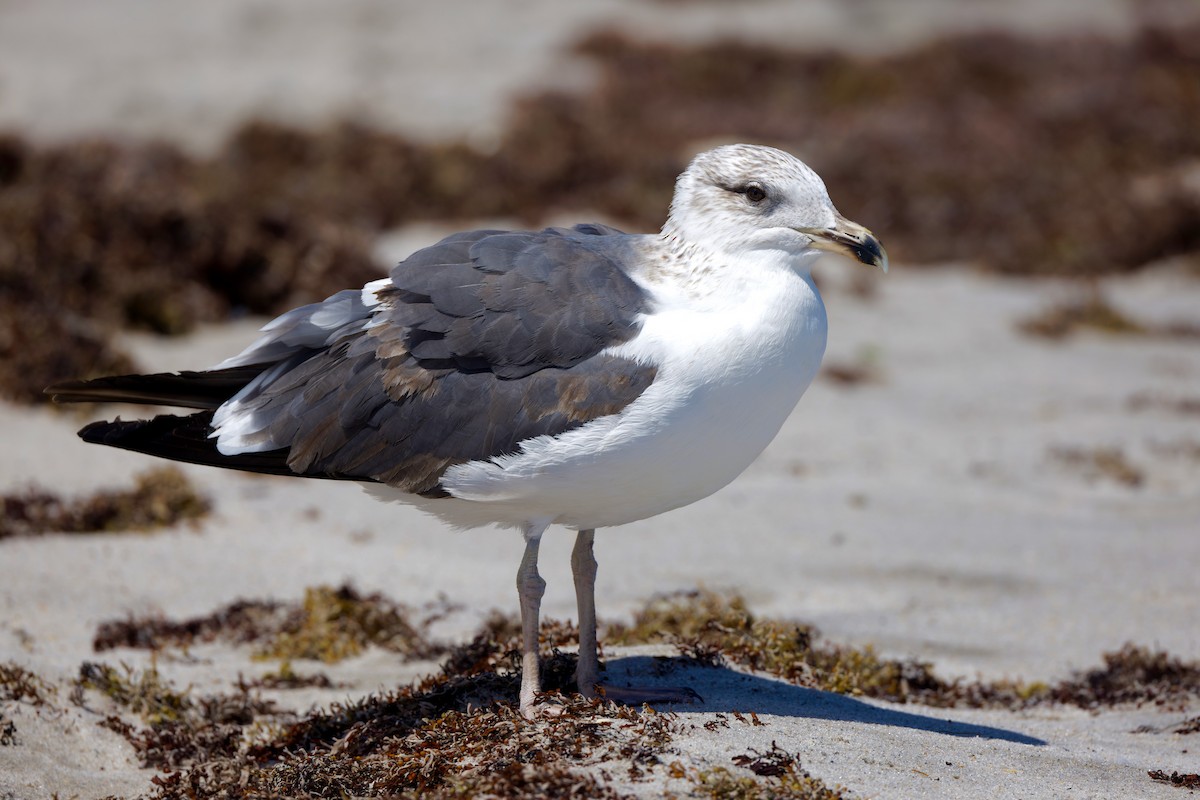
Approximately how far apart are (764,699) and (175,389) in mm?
2299

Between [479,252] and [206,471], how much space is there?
3957 millimetres

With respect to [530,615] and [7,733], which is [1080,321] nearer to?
[530,615]

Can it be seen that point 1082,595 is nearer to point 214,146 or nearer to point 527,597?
point 527,597

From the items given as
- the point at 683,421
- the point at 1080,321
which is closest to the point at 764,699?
the point at 683,421

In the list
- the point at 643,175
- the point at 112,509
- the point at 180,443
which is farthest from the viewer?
the point at 643,175

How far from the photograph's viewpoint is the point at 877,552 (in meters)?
6.75

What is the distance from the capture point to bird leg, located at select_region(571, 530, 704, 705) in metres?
4.21

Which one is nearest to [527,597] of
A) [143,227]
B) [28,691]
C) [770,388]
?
[770,388]

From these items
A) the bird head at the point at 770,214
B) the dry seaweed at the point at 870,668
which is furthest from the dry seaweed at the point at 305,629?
the bird head at the point at 770,214

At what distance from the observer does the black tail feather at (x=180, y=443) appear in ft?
14.3

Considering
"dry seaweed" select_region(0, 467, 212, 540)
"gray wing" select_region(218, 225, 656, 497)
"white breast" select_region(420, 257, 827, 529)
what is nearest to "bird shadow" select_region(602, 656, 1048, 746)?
"white breast" select_region(420, 257, 827, 529)

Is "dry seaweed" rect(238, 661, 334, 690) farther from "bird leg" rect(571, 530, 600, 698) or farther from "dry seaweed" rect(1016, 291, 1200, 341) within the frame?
"dry seaweed" rect(1016, 291, 1200, 341)

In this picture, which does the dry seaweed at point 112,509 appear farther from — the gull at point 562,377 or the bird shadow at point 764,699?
the bird shadow at point 764,699

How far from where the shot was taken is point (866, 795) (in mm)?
3609
